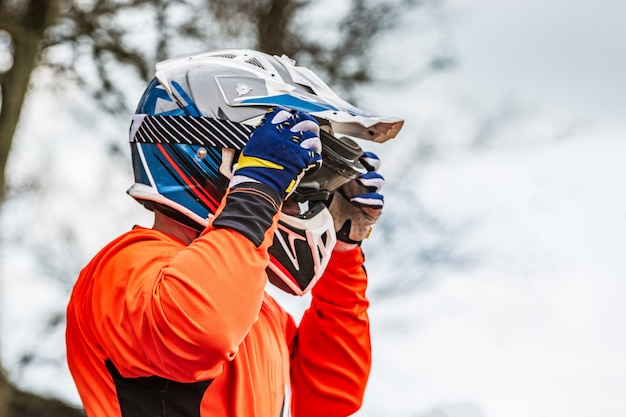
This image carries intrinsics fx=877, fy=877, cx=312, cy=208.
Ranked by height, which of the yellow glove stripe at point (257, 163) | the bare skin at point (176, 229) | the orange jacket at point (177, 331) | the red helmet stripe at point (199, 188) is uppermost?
the yellow glove stripe at point (257, 163)

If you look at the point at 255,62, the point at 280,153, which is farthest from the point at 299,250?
the point at 255,62

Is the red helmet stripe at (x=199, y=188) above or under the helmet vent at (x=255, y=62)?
under

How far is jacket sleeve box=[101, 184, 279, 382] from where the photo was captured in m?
1.94

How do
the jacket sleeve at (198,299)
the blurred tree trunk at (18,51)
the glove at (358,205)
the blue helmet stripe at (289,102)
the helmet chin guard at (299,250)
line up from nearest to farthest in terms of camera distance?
1. the jacket sleeve at (198,299)
2. the blue helmet stripe at (289,102)
3. the helmet chin guard at (299,250)
4. the glove at (358,205)
5. the blurred tree trunk at (18,51)

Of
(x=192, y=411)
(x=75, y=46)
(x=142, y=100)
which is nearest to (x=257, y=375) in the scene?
A: (x=192, y=411)

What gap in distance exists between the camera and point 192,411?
7.24 ft

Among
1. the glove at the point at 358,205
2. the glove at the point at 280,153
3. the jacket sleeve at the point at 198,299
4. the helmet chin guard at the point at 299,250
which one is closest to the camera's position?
the jacket sleeve at the point at 198,299

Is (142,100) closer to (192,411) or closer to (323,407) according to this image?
(192,411)

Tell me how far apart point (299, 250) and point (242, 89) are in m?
0.49

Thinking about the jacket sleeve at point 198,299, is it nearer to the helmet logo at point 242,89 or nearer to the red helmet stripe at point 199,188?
the red helmet stripe at point 199,188

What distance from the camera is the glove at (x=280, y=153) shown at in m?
2.14

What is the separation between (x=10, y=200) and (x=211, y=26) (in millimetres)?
2198

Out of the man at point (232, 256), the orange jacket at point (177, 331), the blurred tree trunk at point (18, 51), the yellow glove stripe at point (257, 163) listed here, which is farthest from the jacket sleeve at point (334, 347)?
the blurred tree trunk at point (18, 51)

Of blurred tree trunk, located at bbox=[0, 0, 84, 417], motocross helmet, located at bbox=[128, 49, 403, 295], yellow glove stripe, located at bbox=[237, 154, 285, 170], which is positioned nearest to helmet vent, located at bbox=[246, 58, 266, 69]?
motocross helmet, located at bbox=[128, 49, 403, 295]
